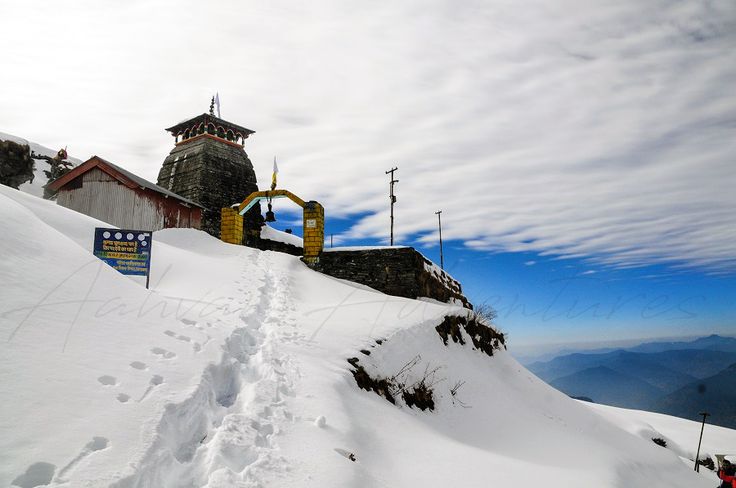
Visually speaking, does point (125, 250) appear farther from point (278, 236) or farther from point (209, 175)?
point (278, 236)

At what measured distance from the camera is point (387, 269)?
14656 mm

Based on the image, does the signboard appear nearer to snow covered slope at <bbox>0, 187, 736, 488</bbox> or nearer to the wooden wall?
snow covered slope at <bbox>0, 187, 736, 488</bbox>

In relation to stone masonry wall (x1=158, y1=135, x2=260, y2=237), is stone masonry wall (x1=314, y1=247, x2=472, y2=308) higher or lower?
lower

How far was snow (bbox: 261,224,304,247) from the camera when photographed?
29.1m

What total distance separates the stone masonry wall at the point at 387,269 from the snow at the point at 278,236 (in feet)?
47.6

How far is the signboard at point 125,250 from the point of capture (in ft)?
27.0

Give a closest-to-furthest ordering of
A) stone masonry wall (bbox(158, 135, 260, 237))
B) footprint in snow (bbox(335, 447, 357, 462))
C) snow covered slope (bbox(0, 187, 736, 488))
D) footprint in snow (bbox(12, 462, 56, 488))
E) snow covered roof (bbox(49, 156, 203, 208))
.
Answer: footprint in snow (bbox(12, 462, 56, 488)) < snow covered slope (bbox(0, 187, 736, 488)) < footprint in snow (bbox(335, 447, 357, 462)) < snow covered roof (bbox(49, 156, 203, 208)) < stone masonry wall (bbox(158, 135, 260, 237))

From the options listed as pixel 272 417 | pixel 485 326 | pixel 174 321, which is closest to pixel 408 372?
pixel 272 417

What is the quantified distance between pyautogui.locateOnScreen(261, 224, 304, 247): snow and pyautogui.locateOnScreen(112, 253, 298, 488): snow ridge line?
23.5m

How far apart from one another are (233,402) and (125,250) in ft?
19.2

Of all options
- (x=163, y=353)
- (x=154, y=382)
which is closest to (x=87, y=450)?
(x=154, y=382)

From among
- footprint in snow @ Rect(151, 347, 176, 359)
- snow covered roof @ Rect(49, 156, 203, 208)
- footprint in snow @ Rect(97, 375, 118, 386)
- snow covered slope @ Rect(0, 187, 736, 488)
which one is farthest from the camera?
snow covered roof @ Rect(49, 156, 203, 208)

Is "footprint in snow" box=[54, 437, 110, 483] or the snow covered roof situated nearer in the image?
"footprint in snow" box=[54, 437, 110, 483]

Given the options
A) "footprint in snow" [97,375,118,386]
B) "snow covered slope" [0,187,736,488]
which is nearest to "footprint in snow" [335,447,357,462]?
"snow covered slope" [0,187,736,488]
